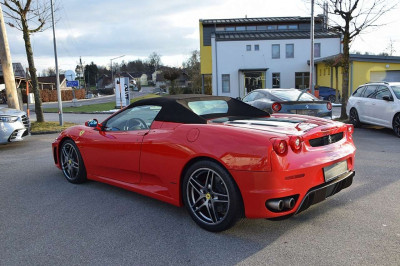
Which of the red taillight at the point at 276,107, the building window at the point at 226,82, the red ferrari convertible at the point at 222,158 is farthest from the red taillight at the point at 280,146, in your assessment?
the building window at the point at 226,82

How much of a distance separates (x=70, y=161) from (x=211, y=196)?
9.65ft

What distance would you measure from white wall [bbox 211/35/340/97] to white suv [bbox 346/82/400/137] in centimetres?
2514

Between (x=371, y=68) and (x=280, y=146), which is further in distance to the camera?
(x=371, y=68)

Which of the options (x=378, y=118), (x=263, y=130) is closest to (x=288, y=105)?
(x=378, y=118)

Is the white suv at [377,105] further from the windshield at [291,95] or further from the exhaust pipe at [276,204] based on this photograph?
the exhaust pipe at [276,204]

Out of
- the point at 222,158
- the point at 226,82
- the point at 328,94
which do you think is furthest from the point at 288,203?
the point at 226,82

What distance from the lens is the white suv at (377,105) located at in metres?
9.41

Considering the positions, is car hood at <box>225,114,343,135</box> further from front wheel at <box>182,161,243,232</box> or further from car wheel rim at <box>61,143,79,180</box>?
car wheel rim at <box>61,143,79,180</box>

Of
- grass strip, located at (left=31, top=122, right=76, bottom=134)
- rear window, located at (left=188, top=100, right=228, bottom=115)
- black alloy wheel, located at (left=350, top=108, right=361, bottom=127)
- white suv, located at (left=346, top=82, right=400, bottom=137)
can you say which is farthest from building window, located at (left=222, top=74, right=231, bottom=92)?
rear window, located at (left=188, top=100, right=228, bottom=115)

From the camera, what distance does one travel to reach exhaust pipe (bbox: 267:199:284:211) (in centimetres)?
314

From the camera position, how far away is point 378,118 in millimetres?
10055

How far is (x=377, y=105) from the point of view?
10062 millimetres

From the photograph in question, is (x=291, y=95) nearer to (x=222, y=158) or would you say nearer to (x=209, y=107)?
(x=209, y=107)

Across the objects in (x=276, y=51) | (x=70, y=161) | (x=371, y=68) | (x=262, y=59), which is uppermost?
(x=276, y=51)
